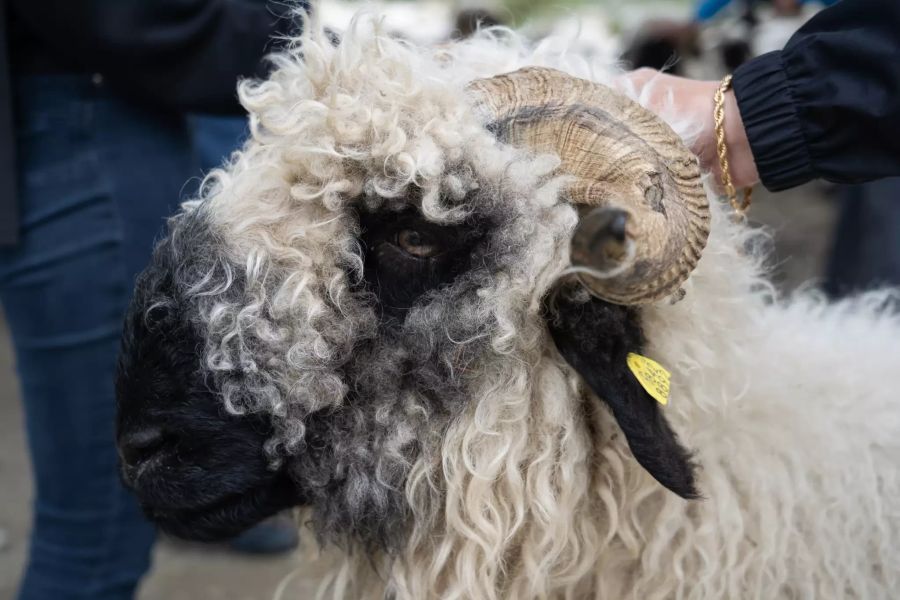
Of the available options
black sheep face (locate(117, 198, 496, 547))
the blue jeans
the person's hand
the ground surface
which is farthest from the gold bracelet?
the blue jeans

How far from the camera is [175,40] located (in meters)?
2.38

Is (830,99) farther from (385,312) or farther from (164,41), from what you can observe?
(164,41)

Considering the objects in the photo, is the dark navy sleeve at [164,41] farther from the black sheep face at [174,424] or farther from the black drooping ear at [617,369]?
the black drooping ear at [617,369]

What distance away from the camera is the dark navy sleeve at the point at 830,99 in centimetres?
176

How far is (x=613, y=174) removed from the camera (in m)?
1.59

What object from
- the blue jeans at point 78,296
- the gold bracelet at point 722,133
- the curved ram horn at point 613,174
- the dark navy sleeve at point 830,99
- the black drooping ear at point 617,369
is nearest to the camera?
the curved ram horn at point 613,174

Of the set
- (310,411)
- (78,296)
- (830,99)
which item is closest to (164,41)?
(78,296)

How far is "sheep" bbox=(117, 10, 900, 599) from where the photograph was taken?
5.57ft

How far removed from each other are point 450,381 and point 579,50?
890 millimetres

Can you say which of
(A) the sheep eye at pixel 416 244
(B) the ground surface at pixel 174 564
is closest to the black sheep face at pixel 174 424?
(A) the sheep eye at pixel 416 244

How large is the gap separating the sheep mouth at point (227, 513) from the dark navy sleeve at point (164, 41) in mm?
1124

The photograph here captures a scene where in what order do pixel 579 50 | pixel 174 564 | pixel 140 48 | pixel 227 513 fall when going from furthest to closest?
1. pixel 174 564
2. pixel 140 48
3. pixel 579 50
4. pixel 227 513

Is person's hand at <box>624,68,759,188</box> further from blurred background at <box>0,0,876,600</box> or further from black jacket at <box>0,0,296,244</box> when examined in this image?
black jacket at <box>0,0,296,244</box>

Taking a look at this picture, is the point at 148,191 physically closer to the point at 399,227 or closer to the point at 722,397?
the point at 399,227
